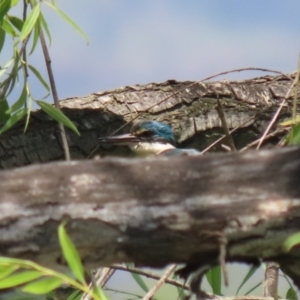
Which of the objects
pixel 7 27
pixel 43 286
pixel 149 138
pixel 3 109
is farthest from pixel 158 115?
pixel 43 286

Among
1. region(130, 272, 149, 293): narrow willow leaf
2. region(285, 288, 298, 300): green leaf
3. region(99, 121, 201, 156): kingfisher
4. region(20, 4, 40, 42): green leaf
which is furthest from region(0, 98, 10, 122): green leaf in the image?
region(99, 121, 201, 156): kingfisher

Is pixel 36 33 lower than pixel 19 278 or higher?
higher

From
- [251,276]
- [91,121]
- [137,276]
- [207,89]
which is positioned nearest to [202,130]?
[207,89]

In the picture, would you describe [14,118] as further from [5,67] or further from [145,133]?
[145,133]

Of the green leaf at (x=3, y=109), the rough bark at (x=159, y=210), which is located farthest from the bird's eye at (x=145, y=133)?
the rough bark at (x=159, y=210)

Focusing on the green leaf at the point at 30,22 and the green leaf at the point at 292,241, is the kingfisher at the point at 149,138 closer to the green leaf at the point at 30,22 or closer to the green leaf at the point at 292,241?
the green leaf at the point at 30,22
